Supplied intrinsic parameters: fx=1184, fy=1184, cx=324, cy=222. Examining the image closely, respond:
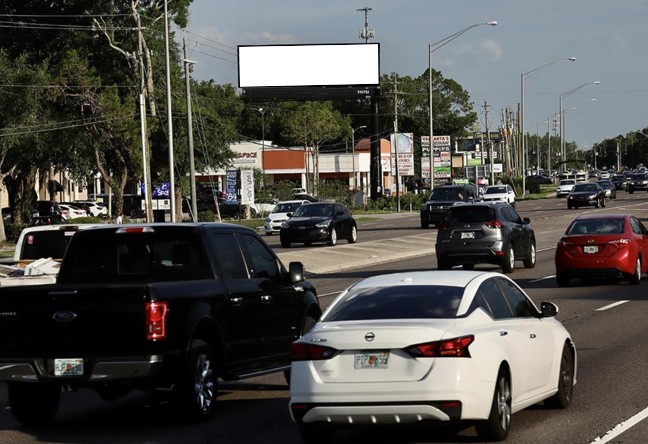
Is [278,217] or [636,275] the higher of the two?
[636,275]

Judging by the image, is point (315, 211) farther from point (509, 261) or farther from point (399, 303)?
point (399, 303)

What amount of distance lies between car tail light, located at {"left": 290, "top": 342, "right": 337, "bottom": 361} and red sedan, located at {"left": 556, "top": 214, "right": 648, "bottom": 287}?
1658 cm

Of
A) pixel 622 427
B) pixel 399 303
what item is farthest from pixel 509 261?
pixel 399 303

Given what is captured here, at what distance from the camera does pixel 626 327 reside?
18.3 meters

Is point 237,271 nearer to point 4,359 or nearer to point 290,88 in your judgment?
point 4,359

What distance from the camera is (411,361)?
29.6 feet

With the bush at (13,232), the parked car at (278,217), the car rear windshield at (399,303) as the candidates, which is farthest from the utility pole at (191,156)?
the car rear windshield at (399,303)

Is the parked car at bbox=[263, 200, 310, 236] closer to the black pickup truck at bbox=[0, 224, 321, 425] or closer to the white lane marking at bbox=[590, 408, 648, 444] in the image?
the black pickup truck at bbox=[0, 224, 321, 425]

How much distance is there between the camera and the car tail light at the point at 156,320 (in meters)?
10.3

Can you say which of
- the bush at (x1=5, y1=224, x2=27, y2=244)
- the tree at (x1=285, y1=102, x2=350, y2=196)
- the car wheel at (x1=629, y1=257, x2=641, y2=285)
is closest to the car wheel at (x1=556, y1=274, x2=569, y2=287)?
the car wheel at (x1=629, y1=257, x2=641, y2=285)

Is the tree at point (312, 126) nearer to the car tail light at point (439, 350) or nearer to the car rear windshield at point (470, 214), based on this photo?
the car rear windshield at point (470, 214)

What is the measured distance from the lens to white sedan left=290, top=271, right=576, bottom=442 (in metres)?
8.98

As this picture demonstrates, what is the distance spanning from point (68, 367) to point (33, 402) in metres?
1.10

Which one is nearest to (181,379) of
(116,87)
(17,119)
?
(17,119)
